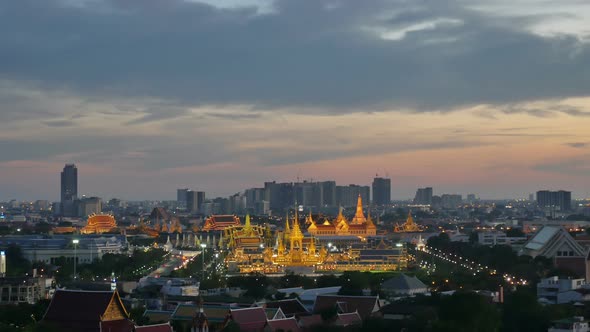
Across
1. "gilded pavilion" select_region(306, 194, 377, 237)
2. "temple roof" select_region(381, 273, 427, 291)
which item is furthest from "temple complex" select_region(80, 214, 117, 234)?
"temple roof" select_region(381, 273, 427, 291)

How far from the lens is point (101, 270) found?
229 feet

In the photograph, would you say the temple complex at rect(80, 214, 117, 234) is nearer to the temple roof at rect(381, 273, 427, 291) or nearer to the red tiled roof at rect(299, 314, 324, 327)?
the temple roof at rect(381, 273, 427, 291)

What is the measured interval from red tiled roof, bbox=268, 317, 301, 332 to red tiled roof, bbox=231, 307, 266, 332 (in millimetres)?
262

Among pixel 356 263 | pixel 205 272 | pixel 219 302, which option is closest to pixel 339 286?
pixel 219 302

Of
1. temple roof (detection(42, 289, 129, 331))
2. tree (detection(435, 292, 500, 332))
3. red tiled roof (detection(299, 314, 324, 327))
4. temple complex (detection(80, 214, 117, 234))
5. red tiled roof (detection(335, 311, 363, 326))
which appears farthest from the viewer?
temple complex (detection(80, 214, 117, 234))

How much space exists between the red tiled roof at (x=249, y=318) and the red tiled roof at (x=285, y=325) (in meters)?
0.26

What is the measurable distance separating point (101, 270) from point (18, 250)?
533 inches

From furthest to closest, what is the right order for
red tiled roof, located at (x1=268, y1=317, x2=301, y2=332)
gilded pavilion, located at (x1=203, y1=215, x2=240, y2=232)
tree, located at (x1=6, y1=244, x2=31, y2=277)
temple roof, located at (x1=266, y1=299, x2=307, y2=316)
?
gilded pavilion, located at (x1=203, y1=215, x2=240, y2=232) → tree, located at (x1=6, y1=244, x2=31, y2=277) → temple roof, located at (x1=266, y1=299, x2=307, y2=316) → red tiled roof, located at (x1=268, y1=317, x2=301, y2=332)

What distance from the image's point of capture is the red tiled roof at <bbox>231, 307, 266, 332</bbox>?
119 feet

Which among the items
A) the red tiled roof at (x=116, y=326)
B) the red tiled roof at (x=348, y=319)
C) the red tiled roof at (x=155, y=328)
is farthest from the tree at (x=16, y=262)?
the red tiled roof at (x=155, y=328)

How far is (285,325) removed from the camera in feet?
123

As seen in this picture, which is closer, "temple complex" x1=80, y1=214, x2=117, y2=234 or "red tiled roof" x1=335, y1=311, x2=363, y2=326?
"red tiled roof" x1=335, y1=311, x2=363, y2=326

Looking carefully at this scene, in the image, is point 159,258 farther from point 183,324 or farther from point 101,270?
point 183,324

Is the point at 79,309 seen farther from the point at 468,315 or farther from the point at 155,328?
the point at 468,315
